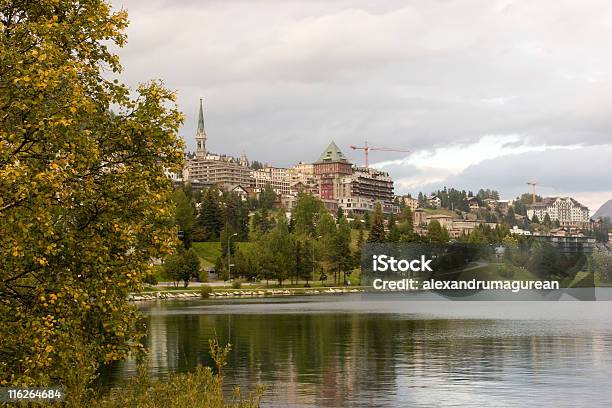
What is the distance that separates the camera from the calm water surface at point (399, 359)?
4719 centimetres

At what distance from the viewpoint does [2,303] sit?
28656 millimetres

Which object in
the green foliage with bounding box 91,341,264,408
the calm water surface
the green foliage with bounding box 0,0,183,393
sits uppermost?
the green foliage with bounding box 0,0,183,393

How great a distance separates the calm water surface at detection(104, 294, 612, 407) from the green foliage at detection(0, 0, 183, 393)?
15.5 meters

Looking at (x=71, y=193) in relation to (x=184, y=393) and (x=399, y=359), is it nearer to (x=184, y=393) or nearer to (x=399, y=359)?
(x=184, y=393)

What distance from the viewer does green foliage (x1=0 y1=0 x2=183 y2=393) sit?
26531 millimetres

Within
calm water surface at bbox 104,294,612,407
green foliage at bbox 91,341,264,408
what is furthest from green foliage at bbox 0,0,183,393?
calm water surface at bbox 104,294,612,407

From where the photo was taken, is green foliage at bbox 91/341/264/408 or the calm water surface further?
the calm water surface

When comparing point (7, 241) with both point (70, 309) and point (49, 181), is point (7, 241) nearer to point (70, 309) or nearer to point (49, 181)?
point (49, 181)

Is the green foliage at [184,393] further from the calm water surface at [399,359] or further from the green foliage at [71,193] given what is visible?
the calm water surface at [399,359]

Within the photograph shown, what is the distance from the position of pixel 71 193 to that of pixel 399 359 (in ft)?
131

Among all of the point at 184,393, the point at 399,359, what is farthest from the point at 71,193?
the point at 399,359

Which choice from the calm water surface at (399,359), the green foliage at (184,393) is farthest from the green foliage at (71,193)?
the calm water surface at (399,359)

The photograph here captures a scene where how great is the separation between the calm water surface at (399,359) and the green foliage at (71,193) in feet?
50.7

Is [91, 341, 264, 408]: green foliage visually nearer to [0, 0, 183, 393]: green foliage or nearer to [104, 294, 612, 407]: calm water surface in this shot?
[0, 0, 183, 393]: green foliage
